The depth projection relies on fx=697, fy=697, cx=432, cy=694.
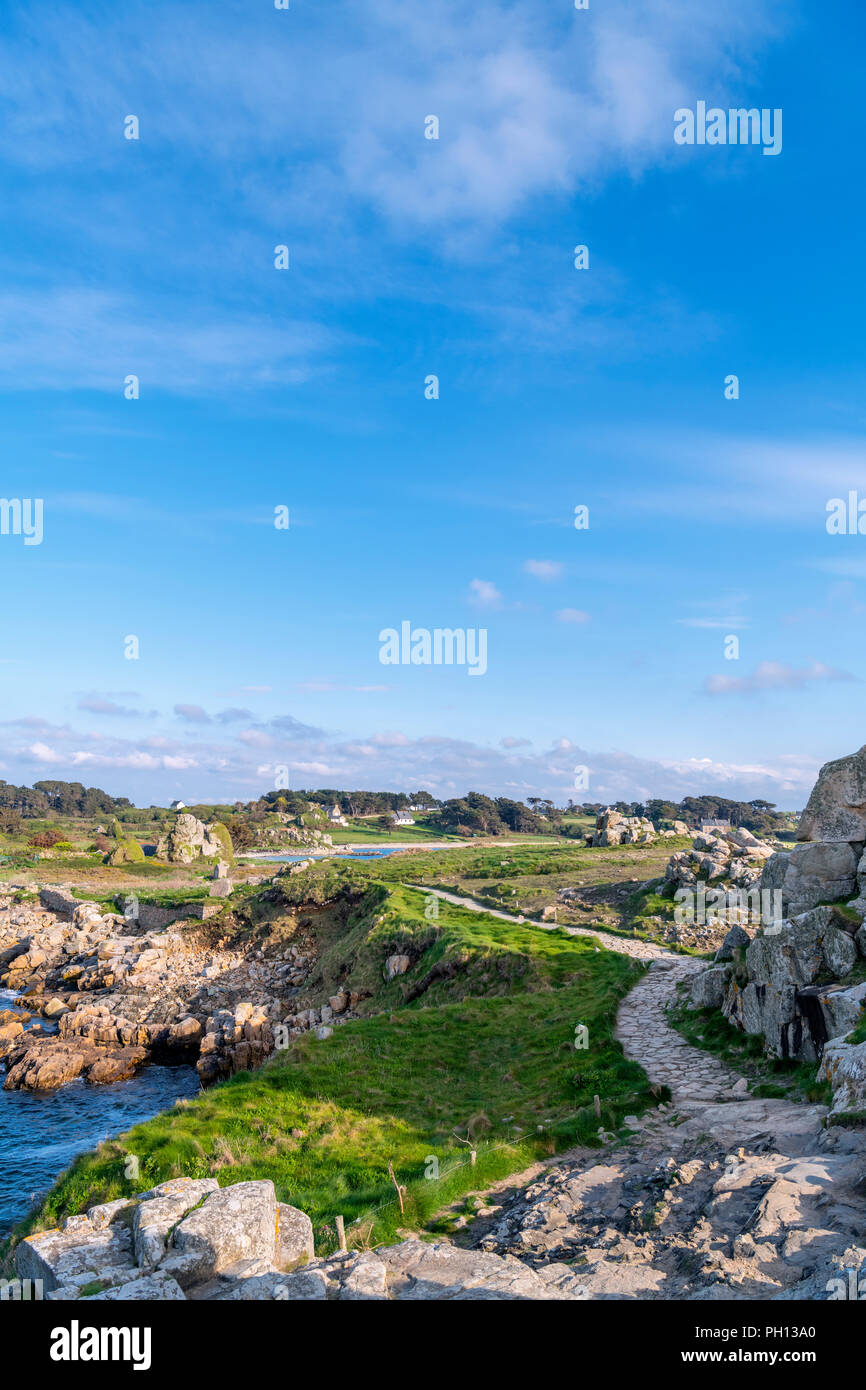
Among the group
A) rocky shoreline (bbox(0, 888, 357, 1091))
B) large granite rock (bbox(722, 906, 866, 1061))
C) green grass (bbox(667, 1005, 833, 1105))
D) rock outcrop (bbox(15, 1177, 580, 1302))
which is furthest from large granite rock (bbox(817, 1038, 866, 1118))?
rocky shoreline (bbox(0, 888, 357, 1091))

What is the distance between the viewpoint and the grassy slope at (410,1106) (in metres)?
14.2

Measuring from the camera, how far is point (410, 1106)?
1867 cm

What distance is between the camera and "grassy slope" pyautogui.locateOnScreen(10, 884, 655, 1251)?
1418 centimetres

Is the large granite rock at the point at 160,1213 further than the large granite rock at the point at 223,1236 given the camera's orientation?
Yes

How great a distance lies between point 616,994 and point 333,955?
2365 cm

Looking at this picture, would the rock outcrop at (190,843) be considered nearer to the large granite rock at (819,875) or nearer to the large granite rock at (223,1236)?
the large granite rock at (819,875)

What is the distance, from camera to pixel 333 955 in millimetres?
44344

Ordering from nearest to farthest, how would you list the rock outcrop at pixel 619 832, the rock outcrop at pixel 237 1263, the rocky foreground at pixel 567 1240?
the rocky foreground at pixel 567 1240 → the rock outcrop at pixel 237 1263 → the rock outcrop at pixel 619 832

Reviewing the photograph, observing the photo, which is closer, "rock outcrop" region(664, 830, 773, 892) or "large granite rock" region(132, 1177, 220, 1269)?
"large granite rock" region(132, 1177, 220, 1269)

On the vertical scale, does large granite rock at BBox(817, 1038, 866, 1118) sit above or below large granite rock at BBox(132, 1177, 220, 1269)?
above

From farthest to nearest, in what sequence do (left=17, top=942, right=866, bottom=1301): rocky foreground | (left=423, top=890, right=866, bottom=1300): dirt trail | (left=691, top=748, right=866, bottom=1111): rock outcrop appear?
(left=691, top=748, right=866, bottom=1111): rock outcrop → (left=17, top=942, right=866, bottom=1301): rocky foreground → (left=423, top=890, right=866, bottom=1300): dirt trail

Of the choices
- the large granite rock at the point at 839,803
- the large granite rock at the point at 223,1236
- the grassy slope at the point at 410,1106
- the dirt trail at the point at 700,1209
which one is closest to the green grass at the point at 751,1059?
the dirt trail at the point at 700,1209

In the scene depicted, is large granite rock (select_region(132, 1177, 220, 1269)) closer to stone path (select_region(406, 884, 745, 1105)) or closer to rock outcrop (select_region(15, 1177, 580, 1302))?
rock outcrop (select_region(15, 1177, 580, 1302))

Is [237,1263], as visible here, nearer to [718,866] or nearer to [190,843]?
[718,866]
